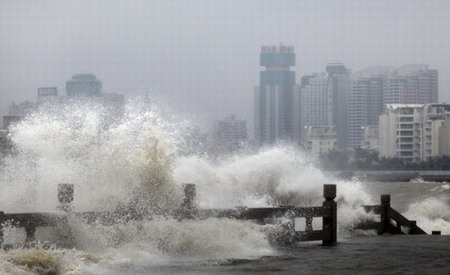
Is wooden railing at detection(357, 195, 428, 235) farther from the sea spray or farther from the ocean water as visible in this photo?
the sea spray

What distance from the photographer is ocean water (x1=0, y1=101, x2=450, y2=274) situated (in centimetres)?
1683

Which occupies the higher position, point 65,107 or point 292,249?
point 65,107

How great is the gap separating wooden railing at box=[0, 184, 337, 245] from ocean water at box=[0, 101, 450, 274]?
0.51 ft

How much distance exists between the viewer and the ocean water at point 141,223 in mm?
16828

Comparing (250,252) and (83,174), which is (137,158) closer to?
(83,174)

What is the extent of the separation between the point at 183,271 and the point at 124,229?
201 cm

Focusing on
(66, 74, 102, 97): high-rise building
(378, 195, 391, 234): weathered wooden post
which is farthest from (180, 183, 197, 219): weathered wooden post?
(66, 74, 102, 97): high-rise building

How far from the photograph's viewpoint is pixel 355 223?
25250 mm

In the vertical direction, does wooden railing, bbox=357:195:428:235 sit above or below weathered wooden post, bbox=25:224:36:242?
below

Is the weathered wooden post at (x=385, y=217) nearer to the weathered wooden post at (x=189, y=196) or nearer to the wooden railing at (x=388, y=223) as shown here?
the wooden railing at (x=388, y=223)

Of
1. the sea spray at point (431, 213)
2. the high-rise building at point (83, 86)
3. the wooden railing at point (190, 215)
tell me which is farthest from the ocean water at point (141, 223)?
the high-rise building at point (83, 86)

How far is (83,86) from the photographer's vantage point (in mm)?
119688

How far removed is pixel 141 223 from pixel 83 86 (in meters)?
103

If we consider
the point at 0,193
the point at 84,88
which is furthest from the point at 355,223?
the point at 84,88
